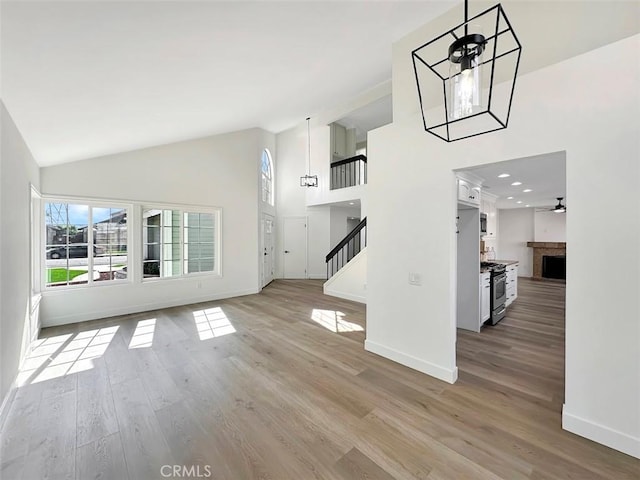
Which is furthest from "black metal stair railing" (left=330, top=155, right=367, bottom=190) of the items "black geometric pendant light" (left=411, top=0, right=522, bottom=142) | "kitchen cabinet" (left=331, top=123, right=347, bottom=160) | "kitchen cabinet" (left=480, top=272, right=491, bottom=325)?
"black geometric pendant light" (left=411, top=0, right=522, bottom=142)

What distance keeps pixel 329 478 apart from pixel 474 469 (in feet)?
2.87

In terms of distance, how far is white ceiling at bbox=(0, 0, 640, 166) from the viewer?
64.2 inches

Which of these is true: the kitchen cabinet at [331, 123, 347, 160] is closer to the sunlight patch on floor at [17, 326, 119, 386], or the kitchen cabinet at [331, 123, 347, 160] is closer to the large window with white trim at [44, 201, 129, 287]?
the large window with white trim at [44, 201, 129, 287]

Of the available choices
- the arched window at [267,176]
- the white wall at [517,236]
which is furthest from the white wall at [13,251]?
the white wall at [517,236]

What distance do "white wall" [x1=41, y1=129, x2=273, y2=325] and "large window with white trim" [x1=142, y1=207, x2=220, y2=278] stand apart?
191 mm

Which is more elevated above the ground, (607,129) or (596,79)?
(596,79)

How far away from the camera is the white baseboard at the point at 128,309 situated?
4117 mm

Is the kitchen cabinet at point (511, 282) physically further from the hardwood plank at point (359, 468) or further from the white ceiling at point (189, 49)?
the hardwood plank at point (359, 468)

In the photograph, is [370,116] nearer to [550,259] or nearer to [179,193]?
[179,193]

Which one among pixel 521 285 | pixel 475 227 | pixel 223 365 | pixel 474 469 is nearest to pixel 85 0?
pixel 223 365

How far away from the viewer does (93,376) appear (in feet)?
8.80

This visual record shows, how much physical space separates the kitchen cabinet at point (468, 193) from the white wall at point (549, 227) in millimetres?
6984

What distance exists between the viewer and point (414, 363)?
2.82 meters

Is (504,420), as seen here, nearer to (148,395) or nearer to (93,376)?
(148,395)
